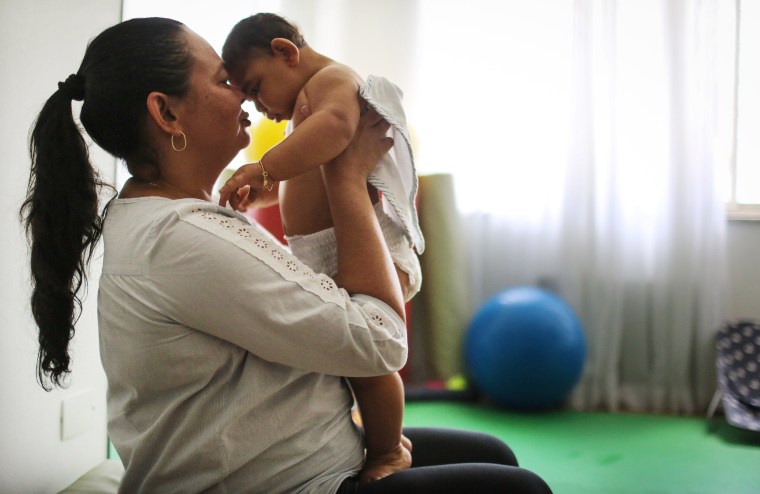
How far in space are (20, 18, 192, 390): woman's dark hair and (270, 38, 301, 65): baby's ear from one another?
37 centimetres

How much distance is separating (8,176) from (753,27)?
3.43 meters

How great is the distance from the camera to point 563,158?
10.9 ft

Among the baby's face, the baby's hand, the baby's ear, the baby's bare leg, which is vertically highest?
the baby's ear

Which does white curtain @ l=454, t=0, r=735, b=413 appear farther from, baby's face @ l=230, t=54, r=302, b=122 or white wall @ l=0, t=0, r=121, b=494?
white wall @ l=0, t=0, r=121, b=494

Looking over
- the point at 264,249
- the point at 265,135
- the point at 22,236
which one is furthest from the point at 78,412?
the point at 265,135

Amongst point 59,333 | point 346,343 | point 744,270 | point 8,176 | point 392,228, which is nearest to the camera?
point 346,343

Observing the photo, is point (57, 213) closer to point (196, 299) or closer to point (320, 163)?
point (196, 299)

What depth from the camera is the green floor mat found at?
2131mm

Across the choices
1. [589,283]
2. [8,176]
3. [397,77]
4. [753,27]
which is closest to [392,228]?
[8,176]

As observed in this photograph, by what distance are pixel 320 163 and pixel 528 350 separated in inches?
80.4

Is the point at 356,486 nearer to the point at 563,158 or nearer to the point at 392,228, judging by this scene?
the point at 392,228

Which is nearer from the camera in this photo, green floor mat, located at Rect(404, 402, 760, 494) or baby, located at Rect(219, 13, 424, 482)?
baby, located at Rect(219, 13, 424, 482)

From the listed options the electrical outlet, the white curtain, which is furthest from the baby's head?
the white curtain

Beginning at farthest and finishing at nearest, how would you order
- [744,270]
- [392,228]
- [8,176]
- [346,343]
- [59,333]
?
1. [744,270]
2. [8,176]
3. [392,228]
4. [59,333]
5. [346,343]
